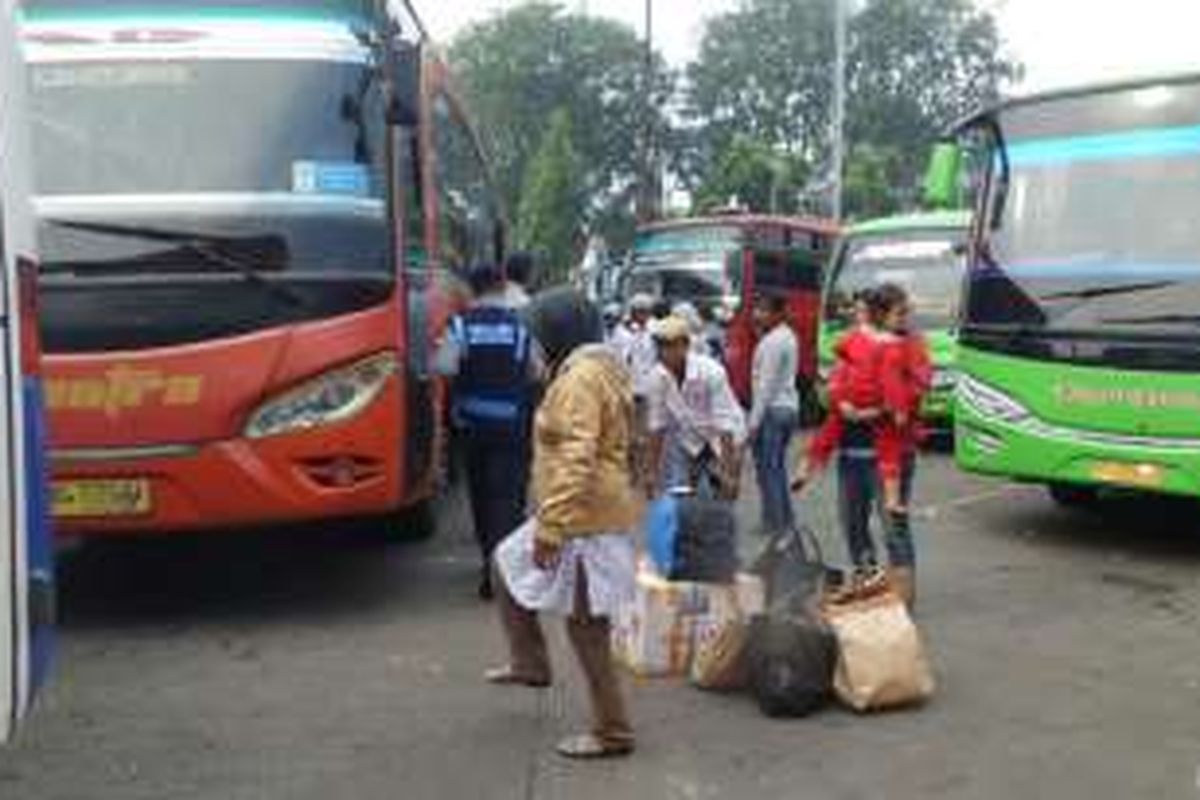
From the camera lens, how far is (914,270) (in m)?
20.4

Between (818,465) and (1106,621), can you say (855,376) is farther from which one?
(1106,621)

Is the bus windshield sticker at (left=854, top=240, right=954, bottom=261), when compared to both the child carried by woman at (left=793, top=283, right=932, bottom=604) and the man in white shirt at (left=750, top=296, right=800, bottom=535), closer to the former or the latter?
the man in white shirt at (left=750, top=296, right=800, bottom=535)

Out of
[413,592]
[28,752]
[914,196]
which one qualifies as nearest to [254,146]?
[413,592]

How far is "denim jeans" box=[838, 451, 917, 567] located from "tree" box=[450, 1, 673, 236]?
2260 inches

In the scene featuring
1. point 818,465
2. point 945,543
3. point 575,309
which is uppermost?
point 575,309

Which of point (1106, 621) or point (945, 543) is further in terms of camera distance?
point (945, 543)

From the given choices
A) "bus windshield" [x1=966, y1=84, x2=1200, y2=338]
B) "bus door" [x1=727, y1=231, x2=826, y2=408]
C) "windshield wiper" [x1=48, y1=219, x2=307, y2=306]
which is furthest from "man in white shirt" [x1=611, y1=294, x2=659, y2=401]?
"bus door" [x1=727, y1=231, x2=826, y2=408]

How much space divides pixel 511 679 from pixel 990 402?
5.10 m

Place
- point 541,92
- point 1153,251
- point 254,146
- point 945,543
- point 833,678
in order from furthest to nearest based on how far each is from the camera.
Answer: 1. point 541,92
2. point 945,543
3. point 1153,251
4. point 254,146
5. point 833,678

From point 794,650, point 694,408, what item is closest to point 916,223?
point 694,408

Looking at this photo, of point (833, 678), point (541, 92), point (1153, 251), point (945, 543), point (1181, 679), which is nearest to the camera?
point (833, 678)

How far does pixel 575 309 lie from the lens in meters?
7.30

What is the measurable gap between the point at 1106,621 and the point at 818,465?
1539 millimetres

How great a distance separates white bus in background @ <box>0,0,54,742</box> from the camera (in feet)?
17.0
